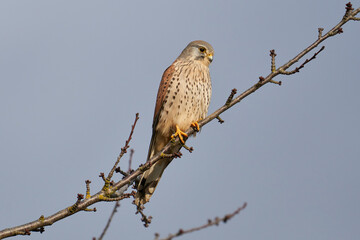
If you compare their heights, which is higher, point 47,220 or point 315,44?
point 315,44

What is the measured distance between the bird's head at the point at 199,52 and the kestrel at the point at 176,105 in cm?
23

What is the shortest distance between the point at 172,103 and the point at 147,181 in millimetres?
983

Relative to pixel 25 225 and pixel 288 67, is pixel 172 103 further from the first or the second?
pixel 25 225

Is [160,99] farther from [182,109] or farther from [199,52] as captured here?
[199,52]

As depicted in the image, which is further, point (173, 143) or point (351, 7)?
point (173, 143)

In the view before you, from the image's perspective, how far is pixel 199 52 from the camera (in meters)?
6.39

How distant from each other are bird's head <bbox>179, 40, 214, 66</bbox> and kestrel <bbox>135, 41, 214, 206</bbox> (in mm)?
228

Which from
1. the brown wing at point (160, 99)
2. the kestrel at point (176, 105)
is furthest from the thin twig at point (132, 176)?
the brown wing at point (160, 99)

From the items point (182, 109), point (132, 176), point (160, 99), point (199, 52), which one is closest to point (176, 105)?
point (182, 109)

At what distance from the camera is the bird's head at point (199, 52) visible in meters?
6.30

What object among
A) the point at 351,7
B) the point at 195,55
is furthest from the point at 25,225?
the point at 195,55

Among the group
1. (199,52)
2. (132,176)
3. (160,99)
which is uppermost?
(199,52)

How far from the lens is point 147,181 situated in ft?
17.1

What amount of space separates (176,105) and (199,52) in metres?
1.15
